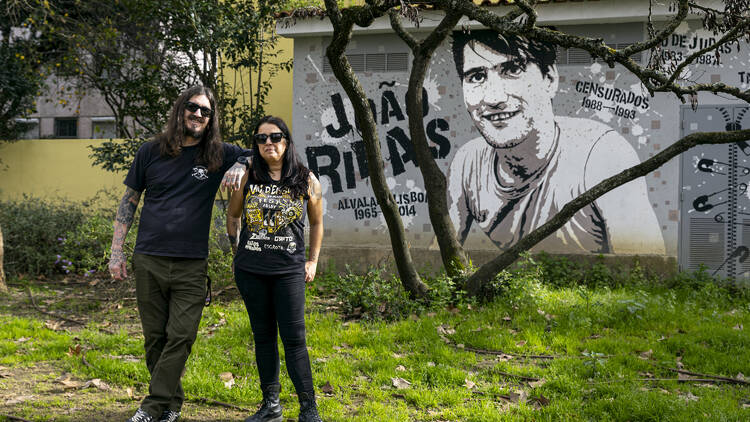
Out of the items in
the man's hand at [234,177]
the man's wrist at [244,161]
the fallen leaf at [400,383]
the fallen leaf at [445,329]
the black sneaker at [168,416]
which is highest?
the man's wrist at [244,161]

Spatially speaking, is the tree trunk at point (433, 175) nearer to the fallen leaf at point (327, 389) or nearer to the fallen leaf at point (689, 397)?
the fallen leaf at point (327, 389)

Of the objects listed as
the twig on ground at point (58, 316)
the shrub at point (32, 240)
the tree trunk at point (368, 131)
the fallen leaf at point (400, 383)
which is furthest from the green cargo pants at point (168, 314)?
the shrub at point (32, 240)

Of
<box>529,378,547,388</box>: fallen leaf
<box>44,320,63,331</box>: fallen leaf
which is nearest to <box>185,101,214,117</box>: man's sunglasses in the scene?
<box>529,378,547,388</box>: fallen leaf

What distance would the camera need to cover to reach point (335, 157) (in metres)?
10.0

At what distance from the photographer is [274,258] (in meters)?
3.78

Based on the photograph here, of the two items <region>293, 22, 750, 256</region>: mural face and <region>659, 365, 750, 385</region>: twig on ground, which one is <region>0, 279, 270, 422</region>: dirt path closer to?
<region>659, 365, 750, 385</region>: twig on ground

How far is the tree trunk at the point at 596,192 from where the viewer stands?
19.6 ft

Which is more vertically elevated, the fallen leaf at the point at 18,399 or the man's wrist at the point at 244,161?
the man's wrist at the point at 244,161

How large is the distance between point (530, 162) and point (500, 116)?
88 centimetres

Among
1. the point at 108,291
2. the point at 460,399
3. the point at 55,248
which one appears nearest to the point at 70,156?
the point at 55,248

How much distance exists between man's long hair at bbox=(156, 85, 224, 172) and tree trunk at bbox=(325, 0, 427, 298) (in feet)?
8.40

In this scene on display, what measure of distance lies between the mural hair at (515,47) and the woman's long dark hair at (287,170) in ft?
20.4

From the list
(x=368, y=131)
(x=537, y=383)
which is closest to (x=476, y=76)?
(x=368, y=131)

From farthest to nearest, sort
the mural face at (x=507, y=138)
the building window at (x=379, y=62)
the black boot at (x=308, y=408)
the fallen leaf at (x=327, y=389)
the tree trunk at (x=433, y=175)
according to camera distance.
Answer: the building window at (x=379, y=62) → the mural face at (x=507, y=138) → the tree trunk at (x=433, y=175) → the fallen leaf at (x=327, y=389) → the black boot at (x=308, y=408)
